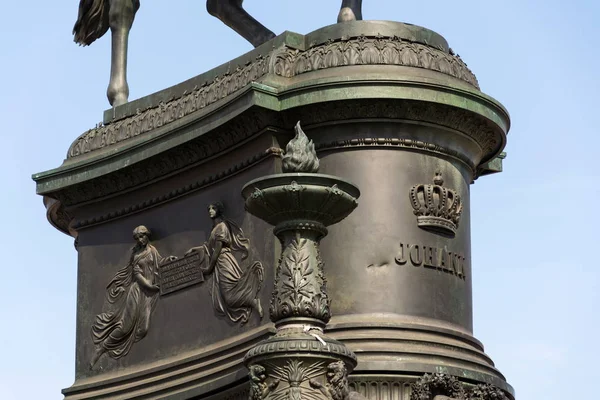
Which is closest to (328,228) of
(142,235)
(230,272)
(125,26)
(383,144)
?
(383,144)

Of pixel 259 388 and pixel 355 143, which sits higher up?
pixel 355 143

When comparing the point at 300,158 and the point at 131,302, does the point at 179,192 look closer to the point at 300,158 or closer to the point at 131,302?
the point at 131,302

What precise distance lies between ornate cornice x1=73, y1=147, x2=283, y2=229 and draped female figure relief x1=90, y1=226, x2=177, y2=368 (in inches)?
16.9

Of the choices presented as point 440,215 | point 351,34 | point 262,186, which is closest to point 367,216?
point 440,215

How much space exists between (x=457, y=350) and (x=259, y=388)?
14.0ft

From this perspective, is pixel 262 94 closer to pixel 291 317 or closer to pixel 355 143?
pixel 355 143

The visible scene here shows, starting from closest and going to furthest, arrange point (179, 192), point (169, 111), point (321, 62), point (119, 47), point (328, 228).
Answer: point (328, 228) → point (321, 62) → point (179, 192) → point (169, 111) → point (119, 47)

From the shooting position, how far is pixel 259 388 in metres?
17.0

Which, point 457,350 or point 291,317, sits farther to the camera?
point 457,350

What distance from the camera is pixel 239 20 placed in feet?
81.3

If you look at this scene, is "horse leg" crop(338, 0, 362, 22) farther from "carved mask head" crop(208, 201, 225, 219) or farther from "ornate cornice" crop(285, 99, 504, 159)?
"carved mask head" crop(208, 201, 225, 219)

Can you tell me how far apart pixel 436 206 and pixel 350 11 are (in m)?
2.84

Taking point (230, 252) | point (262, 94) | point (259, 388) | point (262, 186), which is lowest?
point (259, 388)

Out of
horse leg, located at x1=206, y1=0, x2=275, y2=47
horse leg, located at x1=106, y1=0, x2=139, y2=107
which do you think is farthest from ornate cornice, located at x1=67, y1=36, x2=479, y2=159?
horse leg, located at x1=206, y1=0, x2=275, y2=47
